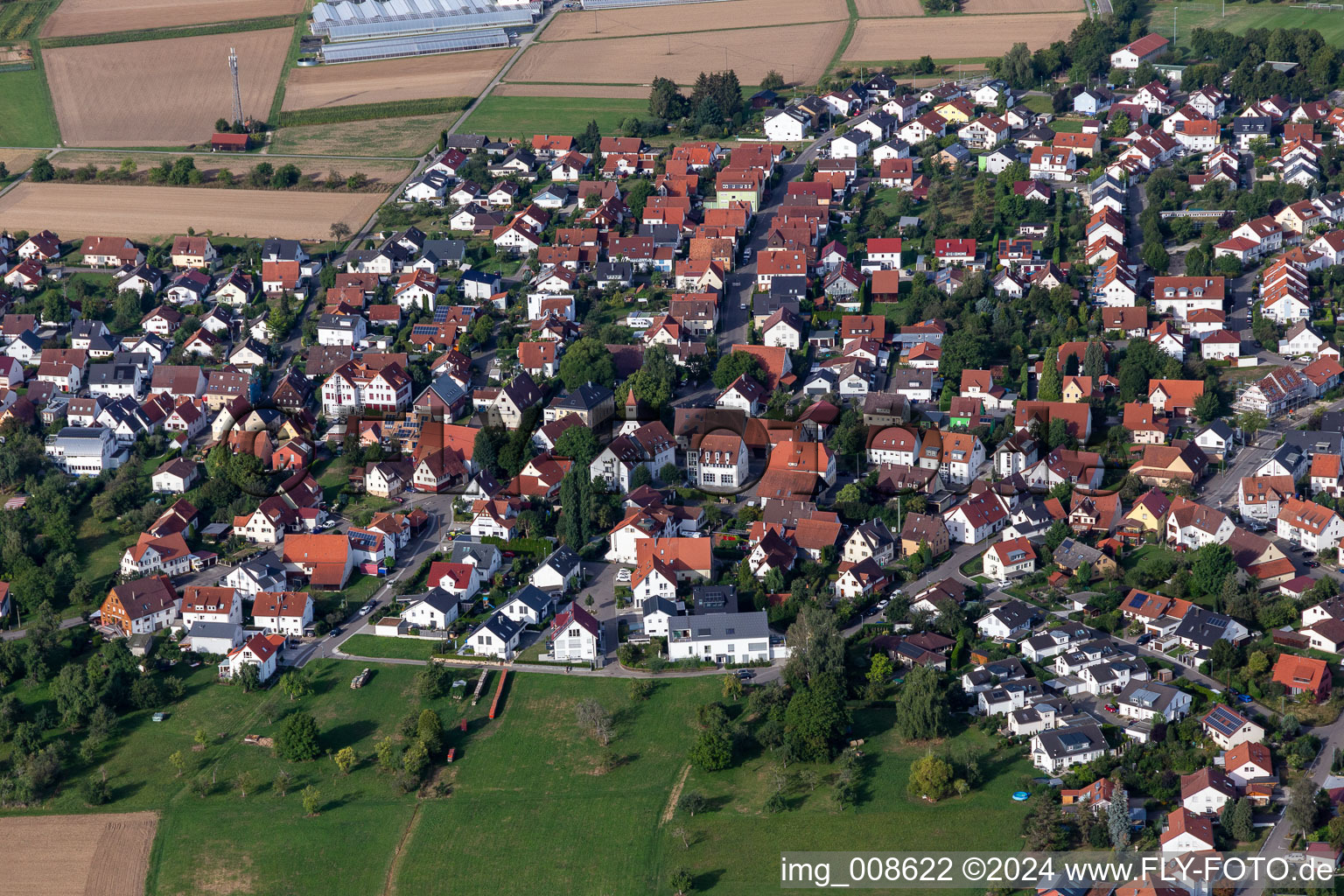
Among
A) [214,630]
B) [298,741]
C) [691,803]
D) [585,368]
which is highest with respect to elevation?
[585,368]

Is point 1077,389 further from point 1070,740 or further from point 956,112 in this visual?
point 956,112

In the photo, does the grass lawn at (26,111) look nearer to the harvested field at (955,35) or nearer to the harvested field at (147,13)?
the harvested field at (147,13)

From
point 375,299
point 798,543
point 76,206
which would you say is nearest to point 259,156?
point 76,206

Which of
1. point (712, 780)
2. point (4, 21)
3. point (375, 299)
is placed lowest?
point (712, 780)

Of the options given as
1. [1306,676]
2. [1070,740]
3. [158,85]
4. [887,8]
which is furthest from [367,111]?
[1306,676]

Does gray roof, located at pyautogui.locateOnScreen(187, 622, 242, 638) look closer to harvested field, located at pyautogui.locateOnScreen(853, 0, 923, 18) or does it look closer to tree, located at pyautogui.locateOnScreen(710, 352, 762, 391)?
tree, located at pyautogui.locateOnScreen(710, 352, 762, 391)

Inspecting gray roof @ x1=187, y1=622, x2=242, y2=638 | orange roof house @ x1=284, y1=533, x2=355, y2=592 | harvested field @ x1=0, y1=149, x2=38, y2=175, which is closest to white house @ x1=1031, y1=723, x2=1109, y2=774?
orange roof house @ x1=284, y1=533, x2=355, y2=592

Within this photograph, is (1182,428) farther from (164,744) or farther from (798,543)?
(164,744)
